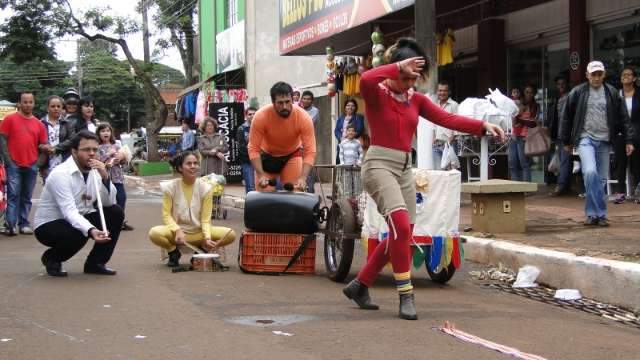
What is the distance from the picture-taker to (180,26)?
1667 inches

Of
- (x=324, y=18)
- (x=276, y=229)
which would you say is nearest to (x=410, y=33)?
(x=324, y=18)

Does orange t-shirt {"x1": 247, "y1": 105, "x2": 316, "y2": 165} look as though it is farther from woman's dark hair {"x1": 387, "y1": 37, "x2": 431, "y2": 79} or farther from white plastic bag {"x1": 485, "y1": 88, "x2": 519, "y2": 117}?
white plastic bag {"x1": 485, "y1": 88, "x2": 519, "y2": 117}

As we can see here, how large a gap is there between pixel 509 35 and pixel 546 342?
12004mm

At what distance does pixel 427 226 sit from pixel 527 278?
1.17 metres

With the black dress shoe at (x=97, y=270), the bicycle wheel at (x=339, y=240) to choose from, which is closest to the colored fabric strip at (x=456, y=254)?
the bicycle wheel at (x=339, y=240)

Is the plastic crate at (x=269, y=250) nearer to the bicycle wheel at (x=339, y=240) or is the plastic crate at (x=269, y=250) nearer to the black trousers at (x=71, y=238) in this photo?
the bicycle wheel at (x=339, y=240)

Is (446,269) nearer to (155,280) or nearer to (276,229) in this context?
(276,229)

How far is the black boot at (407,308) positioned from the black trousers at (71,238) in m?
3.15

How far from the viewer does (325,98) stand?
80.5 ft

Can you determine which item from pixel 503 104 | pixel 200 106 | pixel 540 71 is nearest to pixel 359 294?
pixel 503 104

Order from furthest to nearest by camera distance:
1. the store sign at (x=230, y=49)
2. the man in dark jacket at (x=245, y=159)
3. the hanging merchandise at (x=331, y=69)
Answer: the store sign at (x=230, y=49) → the hanging merchandise at (x=331, y=69) → the man in dark jacket at (x=245, y=159)

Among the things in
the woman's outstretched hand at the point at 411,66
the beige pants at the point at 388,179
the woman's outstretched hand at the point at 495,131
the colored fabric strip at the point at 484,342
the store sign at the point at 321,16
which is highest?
the store sign at the point at 321,16

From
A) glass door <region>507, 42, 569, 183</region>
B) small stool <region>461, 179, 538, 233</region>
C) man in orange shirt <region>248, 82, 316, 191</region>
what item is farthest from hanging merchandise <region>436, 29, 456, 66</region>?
man in orange shirt <region>248, 82, 316, 191</region>

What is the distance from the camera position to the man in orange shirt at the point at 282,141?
837 cm
